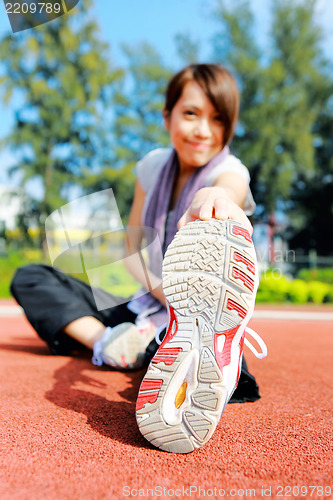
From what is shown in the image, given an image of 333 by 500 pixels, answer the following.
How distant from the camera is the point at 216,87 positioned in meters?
1.75

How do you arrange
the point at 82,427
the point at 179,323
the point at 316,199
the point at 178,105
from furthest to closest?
1. the point at 316,199
2. the point at 178,105
3. the point at 82,427
4. the point at 179,323

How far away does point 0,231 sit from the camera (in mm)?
16969

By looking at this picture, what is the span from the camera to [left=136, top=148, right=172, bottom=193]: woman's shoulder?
2.06 m

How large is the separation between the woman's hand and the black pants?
93 centimetres

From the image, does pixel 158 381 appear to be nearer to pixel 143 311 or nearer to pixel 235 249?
pixel 235 249

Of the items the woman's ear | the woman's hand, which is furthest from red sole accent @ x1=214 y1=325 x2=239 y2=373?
the woman's ear

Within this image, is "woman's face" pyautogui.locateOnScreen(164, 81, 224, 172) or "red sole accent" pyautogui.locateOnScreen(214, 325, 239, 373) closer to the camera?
"red sole accent" pyautogui.locateOnScreen(214, 325, 239, 373)

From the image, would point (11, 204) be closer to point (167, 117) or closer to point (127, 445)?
point (167, 117)

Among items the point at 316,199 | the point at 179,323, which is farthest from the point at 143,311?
the point at 316,199

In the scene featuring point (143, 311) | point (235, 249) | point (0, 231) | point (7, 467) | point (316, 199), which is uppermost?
point (235, 249)

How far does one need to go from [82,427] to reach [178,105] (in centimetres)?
124

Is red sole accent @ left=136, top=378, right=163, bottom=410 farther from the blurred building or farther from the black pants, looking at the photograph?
the blurred building

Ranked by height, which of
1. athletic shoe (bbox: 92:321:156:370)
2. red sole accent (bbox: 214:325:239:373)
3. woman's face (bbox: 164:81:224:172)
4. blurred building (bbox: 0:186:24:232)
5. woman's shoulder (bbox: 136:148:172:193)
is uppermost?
woman's face (bbox: 164:81:224:172)

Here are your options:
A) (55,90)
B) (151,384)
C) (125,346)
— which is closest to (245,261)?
(151,384)
